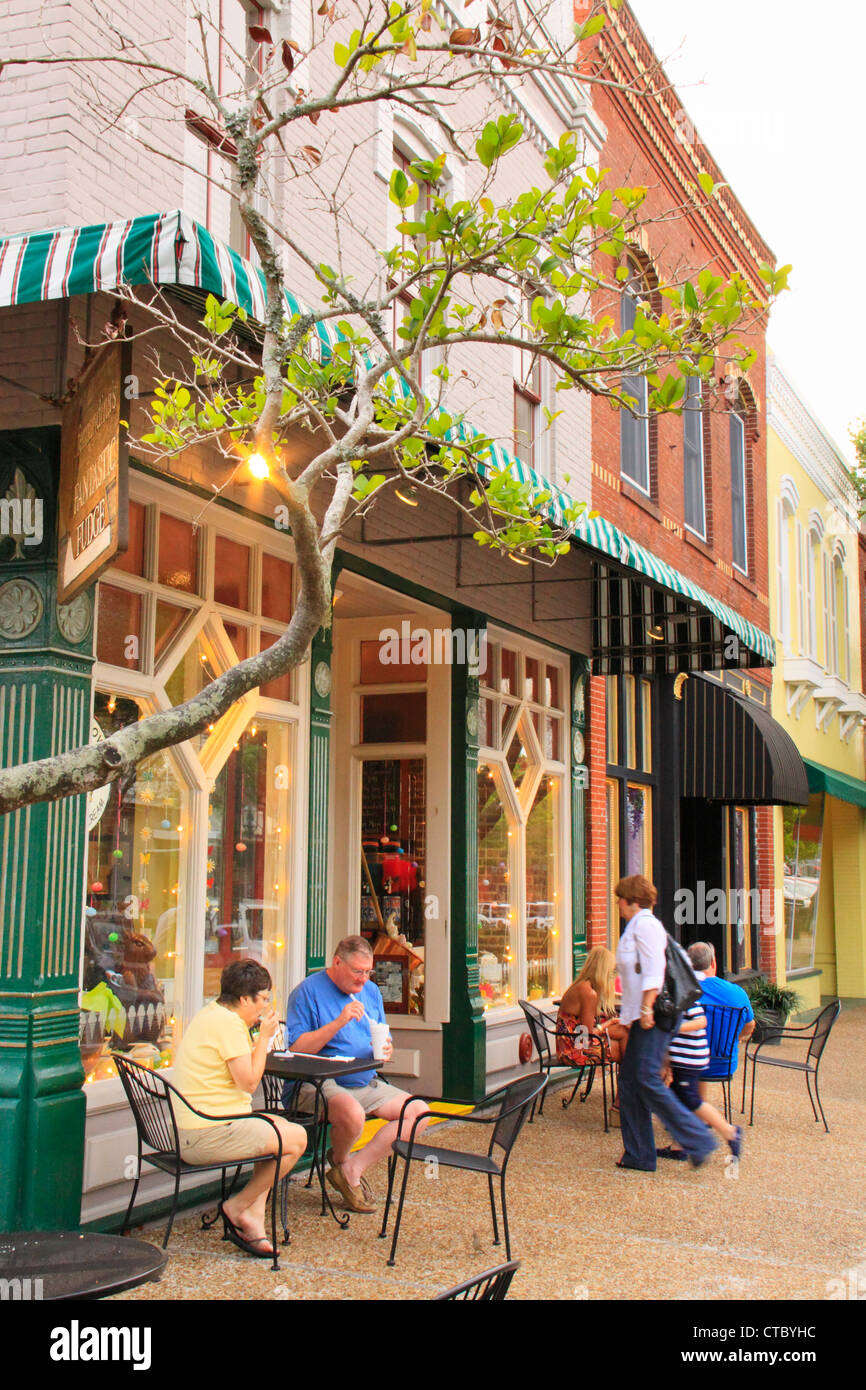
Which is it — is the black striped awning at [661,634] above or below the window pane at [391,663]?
above

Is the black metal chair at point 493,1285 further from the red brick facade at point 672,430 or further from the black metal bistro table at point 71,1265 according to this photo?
the red brick facade at point 672,430

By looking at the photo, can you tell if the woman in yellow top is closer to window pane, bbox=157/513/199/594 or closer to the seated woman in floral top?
window pane, bbox=157/513/199/594

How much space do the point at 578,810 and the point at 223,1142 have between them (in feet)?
22.0

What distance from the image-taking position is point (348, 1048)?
6602 millimetres

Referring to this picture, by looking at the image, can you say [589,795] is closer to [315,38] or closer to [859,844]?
[315,38]

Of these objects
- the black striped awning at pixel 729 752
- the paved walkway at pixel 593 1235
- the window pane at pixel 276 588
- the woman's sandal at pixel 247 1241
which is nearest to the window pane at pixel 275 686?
the window pane at pixel 276 588

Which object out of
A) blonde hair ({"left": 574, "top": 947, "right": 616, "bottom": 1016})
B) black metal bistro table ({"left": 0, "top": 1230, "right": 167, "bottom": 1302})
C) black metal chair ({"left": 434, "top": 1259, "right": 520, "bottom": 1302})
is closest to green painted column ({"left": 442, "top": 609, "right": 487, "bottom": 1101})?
blonde hair ({"left": 574, "top": 947, "right": 616, "bottom": 1016})

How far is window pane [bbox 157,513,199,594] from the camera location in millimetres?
6699

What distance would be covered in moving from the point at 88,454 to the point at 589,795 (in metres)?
7.95

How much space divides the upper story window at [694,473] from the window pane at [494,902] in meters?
6.17

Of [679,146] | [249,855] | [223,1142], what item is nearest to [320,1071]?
[223,1142]

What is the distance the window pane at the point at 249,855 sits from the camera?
7074 mm

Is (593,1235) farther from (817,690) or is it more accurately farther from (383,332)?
(817,690)

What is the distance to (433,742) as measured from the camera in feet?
31.3
